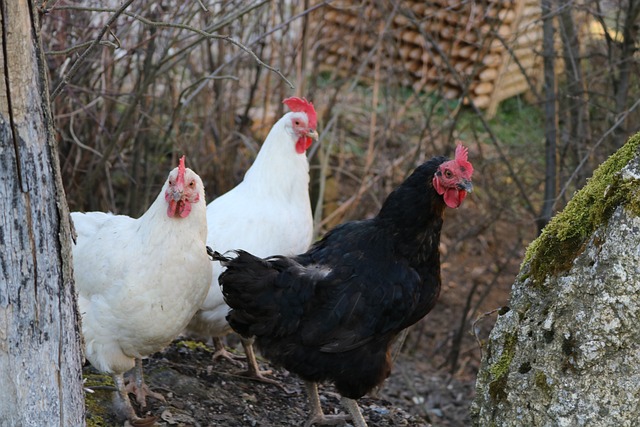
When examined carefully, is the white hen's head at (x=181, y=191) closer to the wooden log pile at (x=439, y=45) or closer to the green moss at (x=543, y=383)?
the green moss at (x=543, y=383)

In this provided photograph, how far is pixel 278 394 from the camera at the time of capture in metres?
5.23

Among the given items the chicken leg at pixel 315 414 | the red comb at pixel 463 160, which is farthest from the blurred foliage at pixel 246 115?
the chicken leg at pixel 315 414

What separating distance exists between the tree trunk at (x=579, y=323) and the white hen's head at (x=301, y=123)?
2.26 metres

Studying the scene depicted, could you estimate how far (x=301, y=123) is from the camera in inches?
213

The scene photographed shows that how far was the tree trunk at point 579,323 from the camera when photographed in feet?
10.0

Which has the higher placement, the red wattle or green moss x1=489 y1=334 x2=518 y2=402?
the red wattle

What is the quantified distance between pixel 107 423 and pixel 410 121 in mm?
6517

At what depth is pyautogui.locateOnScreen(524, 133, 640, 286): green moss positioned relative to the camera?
124 inches

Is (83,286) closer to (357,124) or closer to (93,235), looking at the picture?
(93,235)

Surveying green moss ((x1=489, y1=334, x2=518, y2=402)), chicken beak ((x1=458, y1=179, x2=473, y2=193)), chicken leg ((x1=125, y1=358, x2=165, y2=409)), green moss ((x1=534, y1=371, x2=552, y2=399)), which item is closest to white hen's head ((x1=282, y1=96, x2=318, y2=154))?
chicken beak ((x1=458, y1=179, x2=473, y2=193))

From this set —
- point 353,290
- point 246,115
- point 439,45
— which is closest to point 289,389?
point 353,290

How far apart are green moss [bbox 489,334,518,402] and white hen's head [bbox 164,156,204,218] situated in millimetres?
1712

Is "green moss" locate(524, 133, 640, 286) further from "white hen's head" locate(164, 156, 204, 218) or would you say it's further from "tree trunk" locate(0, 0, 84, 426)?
Answer: "tree trunk" locate(0, 0, 84, 426)

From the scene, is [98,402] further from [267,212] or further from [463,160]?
[463,160]
